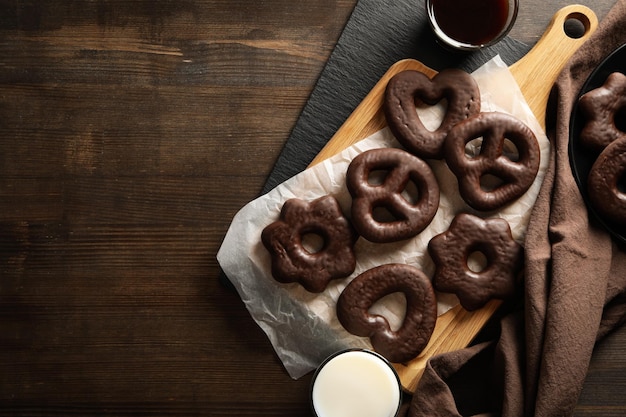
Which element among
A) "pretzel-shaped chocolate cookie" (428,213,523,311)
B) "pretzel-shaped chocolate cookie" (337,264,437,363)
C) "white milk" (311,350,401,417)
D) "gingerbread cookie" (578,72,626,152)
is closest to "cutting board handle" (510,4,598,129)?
"gingerbread cookie" (578,72,626,152)

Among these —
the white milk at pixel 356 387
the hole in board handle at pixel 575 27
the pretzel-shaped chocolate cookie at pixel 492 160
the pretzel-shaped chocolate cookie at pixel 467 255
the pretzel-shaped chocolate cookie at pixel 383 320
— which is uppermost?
the hole in board handle at pixel 575 27

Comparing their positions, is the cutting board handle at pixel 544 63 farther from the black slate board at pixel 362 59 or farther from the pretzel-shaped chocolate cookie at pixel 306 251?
the pretzel-shaped chocolate cookie at pixel 306 251

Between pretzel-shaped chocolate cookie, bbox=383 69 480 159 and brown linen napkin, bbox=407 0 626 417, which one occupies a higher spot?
pretzel-shaped chocolate cookie, bbox=383 69 480 159

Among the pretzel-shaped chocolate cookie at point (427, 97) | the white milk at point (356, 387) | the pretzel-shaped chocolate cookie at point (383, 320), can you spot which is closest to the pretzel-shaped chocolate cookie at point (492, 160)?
the pretzel-shaped chocolate cookie at point (427, 97)

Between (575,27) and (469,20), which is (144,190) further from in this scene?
(575,27)

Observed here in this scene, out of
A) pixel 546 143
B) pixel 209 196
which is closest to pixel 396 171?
pixel 546 143

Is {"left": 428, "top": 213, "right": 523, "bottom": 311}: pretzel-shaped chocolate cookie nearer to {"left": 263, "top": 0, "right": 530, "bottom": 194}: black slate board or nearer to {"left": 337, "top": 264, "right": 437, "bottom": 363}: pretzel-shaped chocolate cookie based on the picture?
{"left": 337, "top": 264, "right": 437, "bottom": 363}: pretzel-shaped chocolate cookie

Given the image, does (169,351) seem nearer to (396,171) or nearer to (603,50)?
(396,171)
